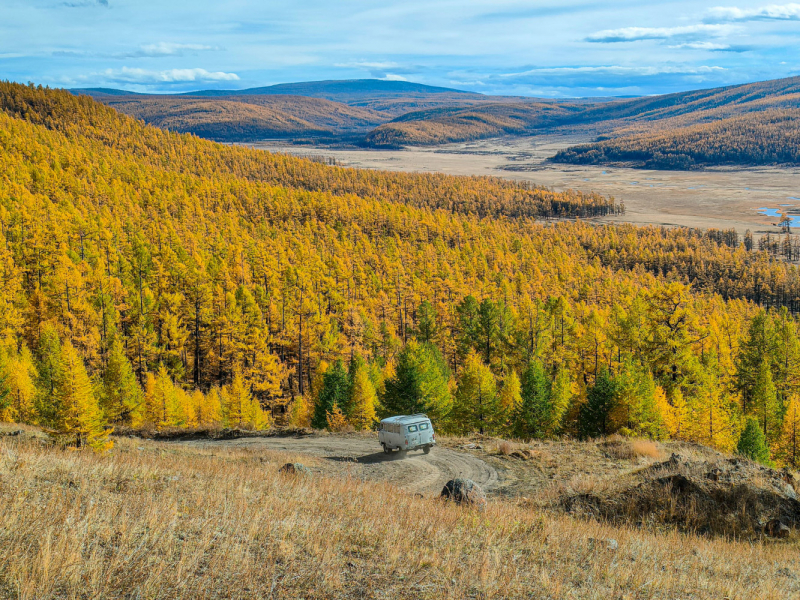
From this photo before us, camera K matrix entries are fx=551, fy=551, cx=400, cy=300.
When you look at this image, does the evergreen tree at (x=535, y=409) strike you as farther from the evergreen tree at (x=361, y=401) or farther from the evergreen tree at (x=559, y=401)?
the evergreen tree at (x=361, y=401)

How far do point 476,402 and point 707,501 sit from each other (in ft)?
119

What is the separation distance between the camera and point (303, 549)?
8852mm

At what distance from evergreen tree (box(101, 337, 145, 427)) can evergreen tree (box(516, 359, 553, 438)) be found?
32154mm

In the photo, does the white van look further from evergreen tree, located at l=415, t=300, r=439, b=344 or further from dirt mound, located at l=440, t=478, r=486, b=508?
evergreen tree, located at l=415, t=300, r=439, b=344

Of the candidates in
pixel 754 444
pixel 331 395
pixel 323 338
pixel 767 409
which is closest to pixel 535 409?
pixel 754 444

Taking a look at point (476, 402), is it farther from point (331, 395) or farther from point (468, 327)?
point (468, 327)

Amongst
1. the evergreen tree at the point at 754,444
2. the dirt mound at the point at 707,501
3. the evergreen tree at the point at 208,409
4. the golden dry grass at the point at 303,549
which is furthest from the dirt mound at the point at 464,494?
the evergreen tree at the point at 208,409

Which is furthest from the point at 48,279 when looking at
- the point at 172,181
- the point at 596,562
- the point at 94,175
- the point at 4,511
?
the point at 172,181

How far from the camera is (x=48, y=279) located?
58250 millimetres

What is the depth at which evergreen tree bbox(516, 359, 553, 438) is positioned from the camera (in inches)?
1834

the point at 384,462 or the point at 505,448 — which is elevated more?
the point at 505,448

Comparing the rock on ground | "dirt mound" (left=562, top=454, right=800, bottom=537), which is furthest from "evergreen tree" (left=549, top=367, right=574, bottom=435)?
the rock on ground

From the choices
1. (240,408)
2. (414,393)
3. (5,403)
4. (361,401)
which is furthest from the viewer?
(240,408)

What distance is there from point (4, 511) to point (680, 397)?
4408cm
